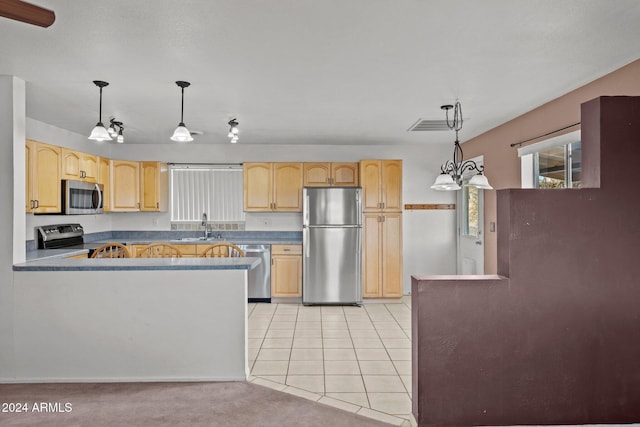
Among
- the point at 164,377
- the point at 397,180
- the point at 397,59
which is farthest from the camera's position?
the point at 397,180

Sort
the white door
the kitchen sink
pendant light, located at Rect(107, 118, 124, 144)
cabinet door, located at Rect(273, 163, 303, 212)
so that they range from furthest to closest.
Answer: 1. cabinet door, located at Rect(273, 163, 303, 212)
2. the kitchen sink
3. the white door
4. pendant light, located at Rect(107, 118, 124, 144)

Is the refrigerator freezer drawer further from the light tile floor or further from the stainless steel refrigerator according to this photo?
the light tile floor

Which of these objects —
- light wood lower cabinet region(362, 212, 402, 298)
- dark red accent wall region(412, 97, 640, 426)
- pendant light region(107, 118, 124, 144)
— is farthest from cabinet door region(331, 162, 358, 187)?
dark red accent wall region(412, 97, 640, 426)

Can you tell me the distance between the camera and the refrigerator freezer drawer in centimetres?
562

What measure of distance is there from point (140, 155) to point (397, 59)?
15.4 feet

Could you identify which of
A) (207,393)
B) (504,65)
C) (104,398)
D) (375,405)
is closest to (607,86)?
(504,65)

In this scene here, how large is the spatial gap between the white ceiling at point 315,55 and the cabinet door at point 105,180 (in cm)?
115

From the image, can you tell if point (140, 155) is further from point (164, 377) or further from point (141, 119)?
point (164, 377)

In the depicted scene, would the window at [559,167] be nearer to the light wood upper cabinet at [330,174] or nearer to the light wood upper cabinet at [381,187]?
the light wood upper cabinet at [381,187]

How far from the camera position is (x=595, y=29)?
89.9 inches

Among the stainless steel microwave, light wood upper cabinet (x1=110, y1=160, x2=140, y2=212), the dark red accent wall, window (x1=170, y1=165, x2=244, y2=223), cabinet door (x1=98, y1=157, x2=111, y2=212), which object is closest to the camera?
the dark red accent wall

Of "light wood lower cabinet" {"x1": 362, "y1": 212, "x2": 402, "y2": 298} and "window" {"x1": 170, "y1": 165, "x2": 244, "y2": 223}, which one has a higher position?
"window" {"x1": 170, "y1": 165, "x2": 244, "y2": 223}

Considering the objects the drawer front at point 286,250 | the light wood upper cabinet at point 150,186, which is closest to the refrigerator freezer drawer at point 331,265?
the drawer front at point 286,250

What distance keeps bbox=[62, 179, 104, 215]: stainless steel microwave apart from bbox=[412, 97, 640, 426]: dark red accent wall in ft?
13.2
